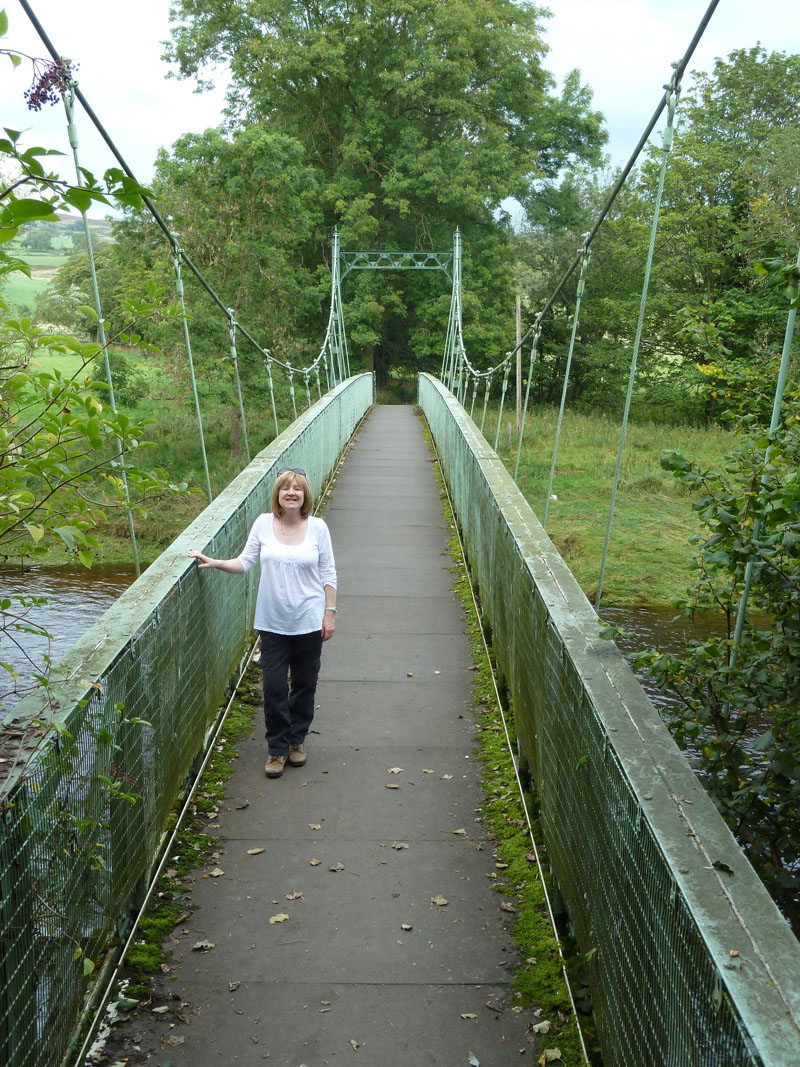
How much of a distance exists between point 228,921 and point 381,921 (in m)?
0.50

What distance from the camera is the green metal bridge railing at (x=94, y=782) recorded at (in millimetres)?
2303

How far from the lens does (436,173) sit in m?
31.4

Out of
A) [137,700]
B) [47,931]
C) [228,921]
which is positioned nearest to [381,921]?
[228,921]

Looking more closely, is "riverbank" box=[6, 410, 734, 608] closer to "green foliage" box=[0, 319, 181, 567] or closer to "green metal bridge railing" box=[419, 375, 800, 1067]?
"green metal bridge railing" box=[419, 375, 800, 1067]

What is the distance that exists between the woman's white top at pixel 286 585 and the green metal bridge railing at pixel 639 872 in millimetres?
943

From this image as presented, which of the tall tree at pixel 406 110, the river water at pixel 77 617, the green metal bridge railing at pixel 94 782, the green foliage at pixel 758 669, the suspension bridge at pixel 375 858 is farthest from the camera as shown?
the tall tree at pixel 406 110

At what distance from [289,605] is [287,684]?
40 cm

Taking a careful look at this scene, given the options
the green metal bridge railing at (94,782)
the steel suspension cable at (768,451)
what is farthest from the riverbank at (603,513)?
the steel suspension cable at (768,451)

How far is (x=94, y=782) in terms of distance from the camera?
2.83m

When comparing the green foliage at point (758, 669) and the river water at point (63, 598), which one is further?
the river water at point (63, 598)

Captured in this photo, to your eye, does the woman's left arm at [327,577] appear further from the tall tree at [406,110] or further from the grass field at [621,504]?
the tall tree at [406,110]

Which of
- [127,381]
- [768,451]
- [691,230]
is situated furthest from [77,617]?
[691,230]

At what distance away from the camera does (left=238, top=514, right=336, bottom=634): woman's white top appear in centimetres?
470

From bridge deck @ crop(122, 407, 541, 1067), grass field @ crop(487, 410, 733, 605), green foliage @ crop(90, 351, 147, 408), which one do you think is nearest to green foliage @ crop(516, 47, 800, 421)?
grass field @ crop(487, 410, 733, 605)
